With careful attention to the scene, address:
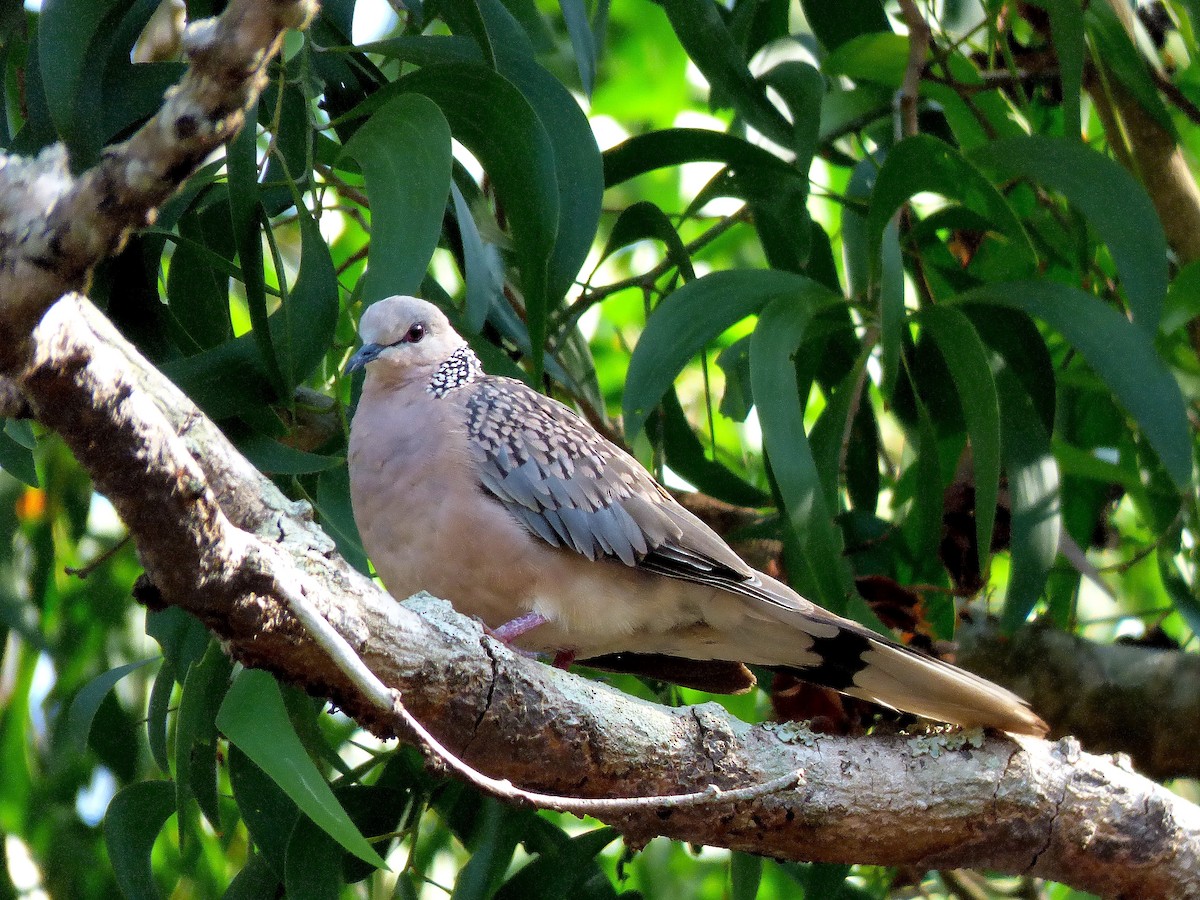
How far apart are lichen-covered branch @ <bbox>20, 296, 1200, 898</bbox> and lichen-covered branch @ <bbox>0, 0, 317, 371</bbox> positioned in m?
0.12

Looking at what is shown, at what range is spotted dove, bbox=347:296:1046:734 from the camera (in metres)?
2.36

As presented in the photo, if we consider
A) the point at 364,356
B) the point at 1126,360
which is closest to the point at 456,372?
the point at 364,356

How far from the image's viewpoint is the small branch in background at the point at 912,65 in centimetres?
296

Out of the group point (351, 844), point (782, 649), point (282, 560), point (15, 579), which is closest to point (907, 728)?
point (782, 649)

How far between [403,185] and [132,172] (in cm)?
102

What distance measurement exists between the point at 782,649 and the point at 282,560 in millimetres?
1373

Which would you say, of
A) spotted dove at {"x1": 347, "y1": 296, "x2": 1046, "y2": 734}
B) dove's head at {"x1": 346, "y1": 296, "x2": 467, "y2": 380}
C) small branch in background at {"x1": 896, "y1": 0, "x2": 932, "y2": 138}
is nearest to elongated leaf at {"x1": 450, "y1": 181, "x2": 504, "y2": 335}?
spotted dove at {"x1": 347, "y1": 296, "x2": 1046, "y2": 734}

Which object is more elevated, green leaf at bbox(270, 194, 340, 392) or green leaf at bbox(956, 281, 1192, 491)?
green leaf at bbox(270, 194, 340, 392)

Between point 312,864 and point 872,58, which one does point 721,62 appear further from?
point 312,864

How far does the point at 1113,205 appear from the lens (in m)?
2.45

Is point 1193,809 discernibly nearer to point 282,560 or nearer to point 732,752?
point 732,752

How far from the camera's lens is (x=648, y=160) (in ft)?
9.36

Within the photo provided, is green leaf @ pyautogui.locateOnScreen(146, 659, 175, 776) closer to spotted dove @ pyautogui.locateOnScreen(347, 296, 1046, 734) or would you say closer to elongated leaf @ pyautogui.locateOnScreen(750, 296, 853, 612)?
spotted dove @ pyautogui.locateOnScreen(347, 296, 1046, 734)

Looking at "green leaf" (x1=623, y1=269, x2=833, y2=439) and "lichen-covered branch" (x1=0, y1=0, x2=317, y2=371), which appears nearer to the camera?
"lichen-covered branch" (x1=0, y1=0, x2=317, y2=371)
